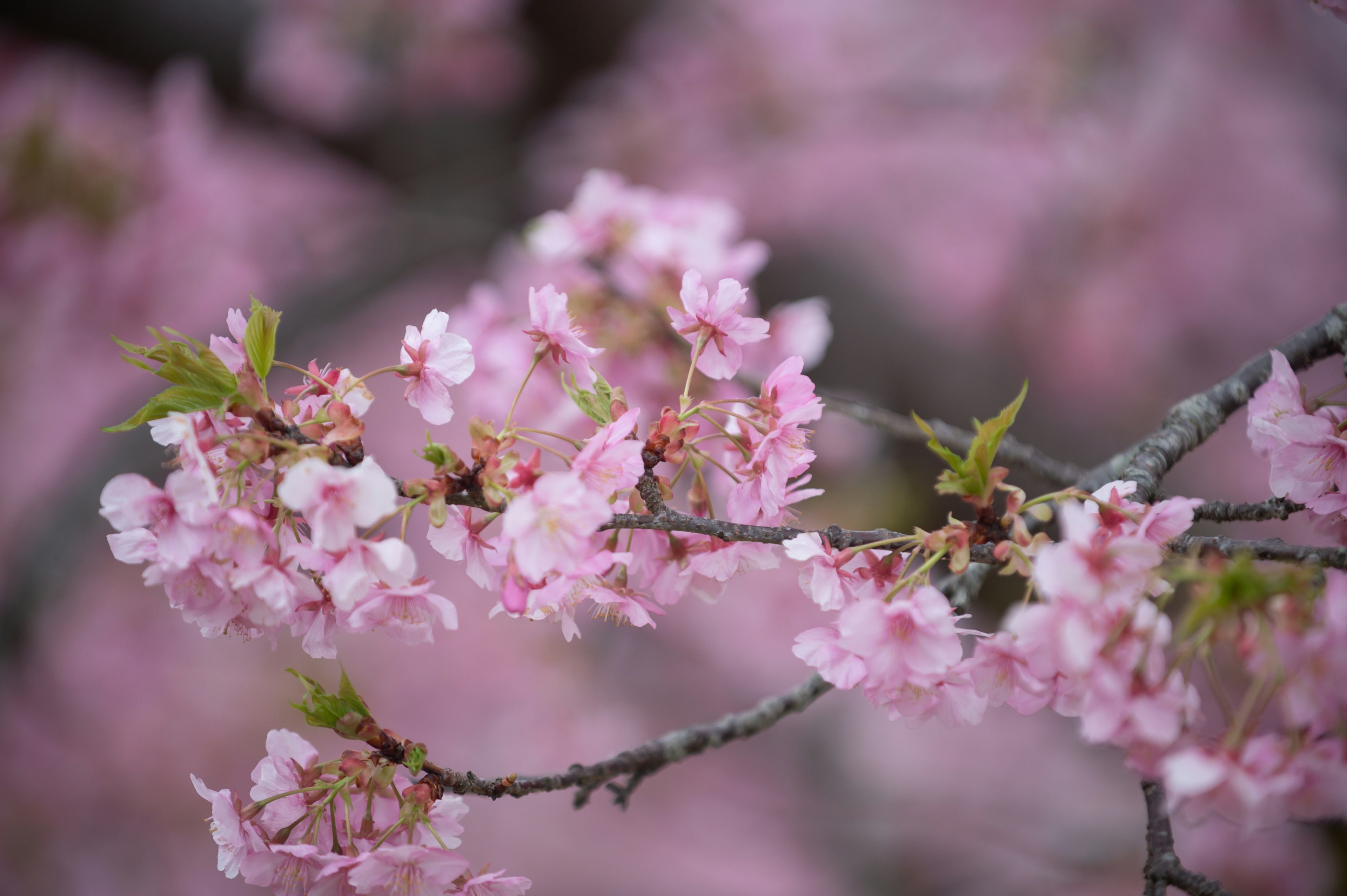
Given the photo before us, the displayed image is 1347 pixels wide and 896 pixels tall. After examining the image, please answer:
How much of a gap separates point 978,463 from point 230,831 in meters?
0.78

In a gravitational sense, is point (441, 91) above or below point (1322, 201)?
above

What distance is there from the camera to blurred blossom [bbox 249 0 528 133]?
3174mm

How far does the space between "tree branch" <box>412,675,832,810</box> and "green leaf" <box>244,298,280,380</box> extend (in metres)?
0.44

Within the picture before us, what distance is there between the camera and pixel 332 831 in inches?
29.7

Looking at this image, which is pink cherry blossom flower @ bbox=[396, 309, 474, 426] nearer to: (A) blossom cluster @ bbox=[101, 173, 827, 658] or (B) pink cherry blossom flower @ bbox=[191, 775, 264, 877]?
(A) blossom cluster @ bbox=[101, 173, 827, 658]

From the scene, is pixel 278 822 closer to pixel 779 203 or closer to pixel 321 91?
pixel 779 203

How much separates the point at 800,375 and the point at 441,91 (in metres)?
3.28

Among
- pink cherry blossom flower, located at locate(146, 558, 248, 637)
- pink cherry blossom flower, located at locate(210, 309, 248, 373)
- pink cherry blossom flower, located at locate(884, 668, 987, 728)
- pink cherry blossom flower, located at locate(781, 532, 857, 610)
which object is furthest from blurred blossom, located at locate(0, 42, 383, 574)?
pink cherry blossom flower, located at locate(884, 668, 987, 728)

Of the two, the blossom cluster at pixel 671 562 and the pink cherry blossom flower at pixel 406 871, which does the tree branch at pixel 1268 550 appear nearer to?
the blossom cluster at pixel 671 562

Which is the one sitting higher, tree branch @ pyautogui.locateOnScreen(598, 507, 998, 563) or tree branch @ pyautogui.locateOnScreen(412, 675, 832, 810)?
tree branch @ pyautogui.locateOnScreen(598, 507, 998, 563)

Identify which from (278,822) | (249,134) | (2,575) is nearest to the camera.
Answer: (278,822)

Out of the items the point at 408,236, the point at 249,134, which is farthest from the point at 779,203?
the point at 249,134

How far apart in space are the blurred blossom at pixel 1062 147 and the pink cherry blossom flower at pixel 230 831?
2.79 meters

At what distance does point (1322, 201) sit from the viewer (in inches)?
128
